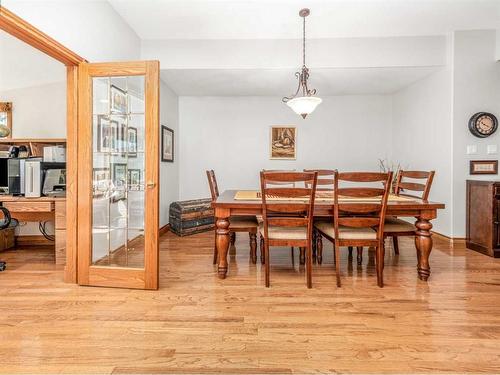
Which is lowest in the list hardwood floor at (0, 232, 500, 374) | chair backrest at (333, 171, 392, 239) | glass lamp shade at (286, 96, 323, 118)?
hardwood floor at (0, 232, 500, 374)

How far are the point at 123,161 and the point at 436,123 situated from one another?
4287mm

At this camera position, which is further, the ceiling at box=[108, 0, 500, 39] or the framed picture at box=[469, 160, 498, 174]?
the framed picture at box=[469, 160, 498, 174]

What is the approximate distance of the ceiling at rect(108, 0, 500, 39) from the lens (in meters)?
3.11

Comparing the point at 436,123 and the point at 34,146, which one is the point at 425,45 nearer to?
the point at 436,123

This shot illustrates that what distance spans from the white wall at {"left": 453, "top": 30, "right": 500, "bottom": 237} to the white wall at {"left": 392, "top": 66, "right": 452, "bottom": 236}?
3.3 inches

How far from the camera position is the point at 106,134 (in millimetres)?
2547

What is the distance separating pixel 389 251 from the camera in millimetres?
3543

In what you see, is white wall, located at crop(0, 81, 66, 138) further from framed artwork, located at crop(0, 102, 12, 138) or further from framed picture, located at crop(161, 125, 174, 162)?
framed picture, located at crop(161, 125, 174, 162)

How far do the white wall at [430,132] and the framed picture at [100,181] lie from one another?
4.28 meters

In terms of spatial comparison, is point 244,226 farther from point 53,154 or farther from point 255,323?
point 53,154

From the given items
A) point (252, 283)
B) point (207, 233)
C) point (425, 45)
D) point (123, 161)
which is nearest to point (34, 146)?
point (123, 161)

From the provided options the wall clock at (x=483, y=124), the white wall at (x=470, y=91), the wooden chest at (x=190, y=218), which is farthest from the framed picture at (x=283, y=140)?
the wall clock at (x=483, y=124)

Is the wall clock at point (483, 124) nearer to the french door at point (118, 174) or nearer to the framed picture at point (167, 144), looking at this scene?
the french door at point (118, 174)

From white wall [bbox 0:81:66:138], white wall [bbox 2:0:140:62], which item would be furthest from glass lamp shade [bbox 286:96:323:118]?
white wall [bbox 0:81:66:138]
